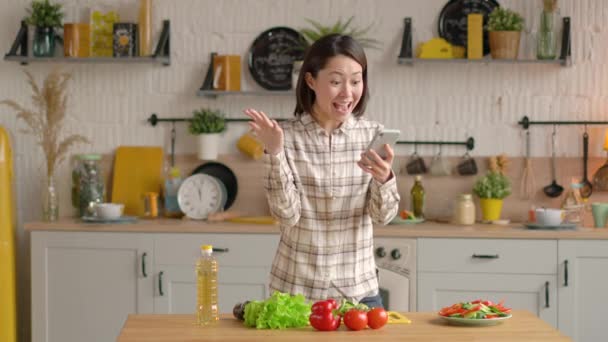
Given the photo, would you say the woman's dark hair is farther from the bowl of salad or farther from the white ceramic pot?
the white ceramic pot

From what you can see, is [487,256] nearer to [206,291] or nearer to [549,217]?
[549,217]

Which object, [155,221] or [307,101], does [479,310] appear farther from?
[155,221]

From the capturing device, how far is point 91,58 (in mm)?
5102

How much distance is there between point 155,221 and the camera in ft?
16.3

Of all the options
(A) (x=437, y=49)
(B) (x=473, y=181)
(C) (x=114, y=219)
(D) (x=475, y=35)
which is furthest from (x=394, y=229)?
(C) (x=114, y=219)

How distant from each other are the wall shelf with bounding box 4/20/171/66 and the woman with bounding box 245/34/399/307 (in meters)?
2.43

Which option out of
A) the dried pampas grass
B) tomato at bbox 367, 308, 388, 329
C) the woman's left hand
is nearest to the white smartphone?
the woman's left hand

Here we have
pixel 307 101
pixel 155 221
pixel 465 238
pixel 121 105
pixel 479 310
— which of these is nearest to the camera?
pixel 479 310

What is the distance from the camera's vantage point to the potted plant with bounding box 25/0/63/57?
203 inches

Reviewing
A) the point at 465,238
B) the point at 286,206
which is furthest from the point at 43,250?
the point at 286,206

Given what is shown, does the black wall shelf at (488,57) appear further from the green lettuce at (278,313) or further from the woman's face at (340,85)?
the green lettuce at (278,313)

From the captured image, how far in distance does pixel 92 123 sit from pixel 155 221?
2.52ft

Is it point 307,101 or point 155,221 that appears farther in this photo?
point 155,221

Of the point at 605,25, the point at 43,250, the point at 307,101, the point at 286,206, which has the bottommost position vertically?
the point at 43,250
